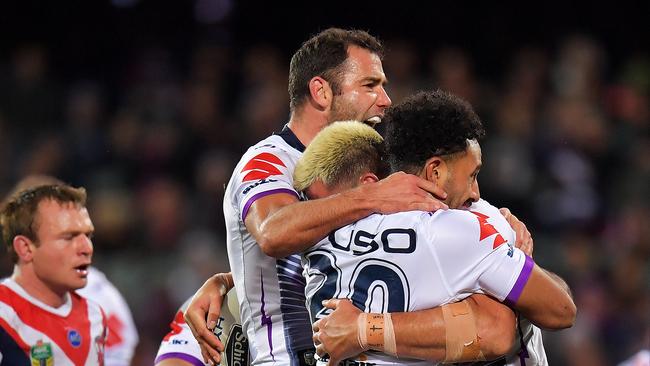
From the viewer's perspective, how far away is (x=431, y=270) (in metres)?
3.16

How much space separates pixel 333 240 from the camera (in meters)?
3.38

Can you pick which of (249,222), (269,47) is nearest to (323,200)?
(249,222)

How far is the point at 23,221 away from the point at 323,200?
225cm

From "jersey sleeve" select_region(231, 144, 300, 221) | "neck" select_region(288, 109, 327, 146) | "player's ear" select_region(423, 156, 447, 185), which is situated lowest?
"player's ear" select_region(423, 156, 447, 185)

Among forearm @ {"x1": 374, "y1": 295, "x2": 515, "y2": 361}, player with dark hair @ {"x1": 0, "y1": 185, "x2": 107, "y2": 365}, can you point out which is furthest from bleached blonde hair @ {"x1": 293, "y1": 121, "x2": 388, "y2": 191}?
player with dark hair @ {"x1": 0, "y1": 185, "x2": 107, "y2": 365}

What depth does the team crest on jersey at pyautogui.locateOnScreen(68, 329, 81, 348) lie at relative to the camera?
504 cm

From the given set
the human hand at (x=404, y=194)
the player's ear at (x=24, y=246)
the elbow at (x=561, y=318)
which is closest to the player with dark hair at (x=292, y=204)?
the human hand at (x=404, y=194)

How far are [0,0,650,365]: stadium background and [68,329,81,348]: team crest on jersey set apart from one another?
3919 mm

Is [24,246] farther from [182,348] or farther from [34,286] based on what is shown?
[182,348]

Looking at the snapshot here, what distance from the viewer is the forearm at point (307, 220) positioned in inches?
131

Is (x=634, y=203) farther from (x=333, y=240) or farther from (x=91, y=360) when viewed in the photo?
(x=333, y=240)

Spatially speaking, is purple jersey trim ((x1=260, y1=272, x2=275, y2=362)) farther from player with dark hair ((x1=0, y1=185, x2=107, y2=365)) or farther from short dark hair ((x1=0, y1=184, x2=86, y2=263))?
short dark hair ((x1=0, y1=184, x2=86, y2=263))

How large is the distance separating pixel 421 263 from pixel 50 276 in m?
2.51

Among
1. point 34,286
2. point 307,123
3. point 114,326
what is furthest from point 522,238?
point 114,326
